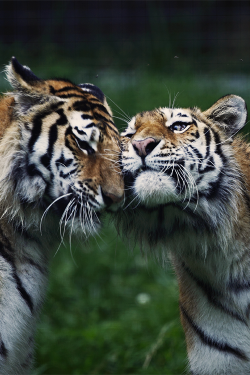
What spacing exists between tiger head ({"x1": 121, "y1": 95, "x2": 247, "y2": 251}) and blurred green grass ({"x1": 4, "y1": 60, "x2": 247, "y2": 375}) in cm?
20

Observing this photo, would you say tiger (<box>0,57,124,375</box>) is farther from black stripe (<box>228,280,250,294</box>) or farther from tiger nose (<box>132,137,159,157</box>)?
black stripe (<box>228,280,250,294</box>)

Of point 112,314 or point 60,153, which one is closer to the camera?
point 60,153

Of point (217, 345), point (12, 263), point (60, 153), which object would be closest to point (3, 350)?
point (12, 263)

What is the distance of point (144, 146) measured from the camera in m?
2.00

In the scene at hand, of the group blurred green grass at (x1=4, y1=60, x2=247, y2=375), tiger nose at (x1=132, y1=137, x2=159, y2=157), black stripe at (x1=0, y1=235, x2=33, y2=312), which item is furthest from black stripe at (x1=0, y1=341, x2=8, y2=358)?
tiger nose at (x1=132, y1=137, x2=159, y2=157)

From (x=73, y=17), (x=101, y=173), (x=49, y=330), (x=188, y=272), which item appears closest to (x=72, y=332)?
(x=49, y=330)

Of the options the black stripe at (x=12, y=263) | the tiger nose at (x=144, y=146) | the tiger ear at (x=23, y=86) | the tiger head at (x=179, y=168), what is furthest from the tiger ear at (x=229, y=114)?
the black stripe at (x=12, y=263)

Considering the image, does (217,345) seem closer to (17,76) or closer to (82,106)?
(82,106)

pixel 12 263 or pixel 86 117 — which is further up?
pixel 86 117

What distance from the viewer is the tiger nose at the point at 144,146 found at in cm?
200

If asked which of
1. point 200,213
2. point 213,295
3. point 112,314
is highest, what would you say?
point 200,213

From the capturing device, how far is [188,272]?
8.00 feet

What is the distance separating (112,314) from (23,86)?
224 centimetres

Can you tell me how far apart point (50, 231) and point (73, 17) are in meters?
5.15
